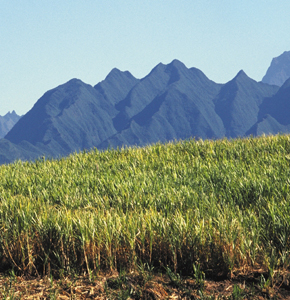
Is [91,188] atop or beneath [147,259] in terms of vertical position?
atop

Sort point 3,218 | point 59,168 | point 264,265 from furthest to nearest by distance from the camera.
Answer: point 59,168, point 3,218, point 264,265

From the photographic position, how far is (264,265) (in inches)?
138

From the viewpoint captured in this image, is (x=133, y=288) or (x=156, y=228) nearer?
(x=133, y=288)

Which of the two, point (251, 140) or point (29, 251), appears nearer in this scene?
point (29, 251)

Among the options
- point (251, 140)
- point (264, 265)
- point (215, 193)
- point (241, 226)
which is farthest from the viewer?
point (251, 140)

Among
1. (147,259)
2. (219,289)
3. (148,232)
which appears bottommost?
(219,289)

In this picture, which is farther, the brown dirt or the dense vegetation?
the dense vegetation

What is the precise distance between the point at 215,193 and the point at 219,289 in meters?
2.24

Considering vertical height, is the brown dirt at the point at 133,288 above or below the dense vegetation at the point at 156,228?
below

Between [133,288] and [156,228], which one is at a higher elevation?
[156,228]

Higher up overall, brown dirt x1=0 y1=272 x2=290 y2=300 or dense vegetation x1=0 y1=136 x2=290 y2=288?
dense vegetation x1=0 y1=136 x2=290 y2=288

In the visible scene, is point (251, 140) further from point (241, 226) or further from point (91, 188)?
point (241, 226)

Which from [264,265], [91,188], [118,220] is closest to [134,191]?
[91,188]

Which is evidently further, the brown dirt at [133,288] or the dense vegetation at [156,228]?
the dense vegetation at [156,228]
